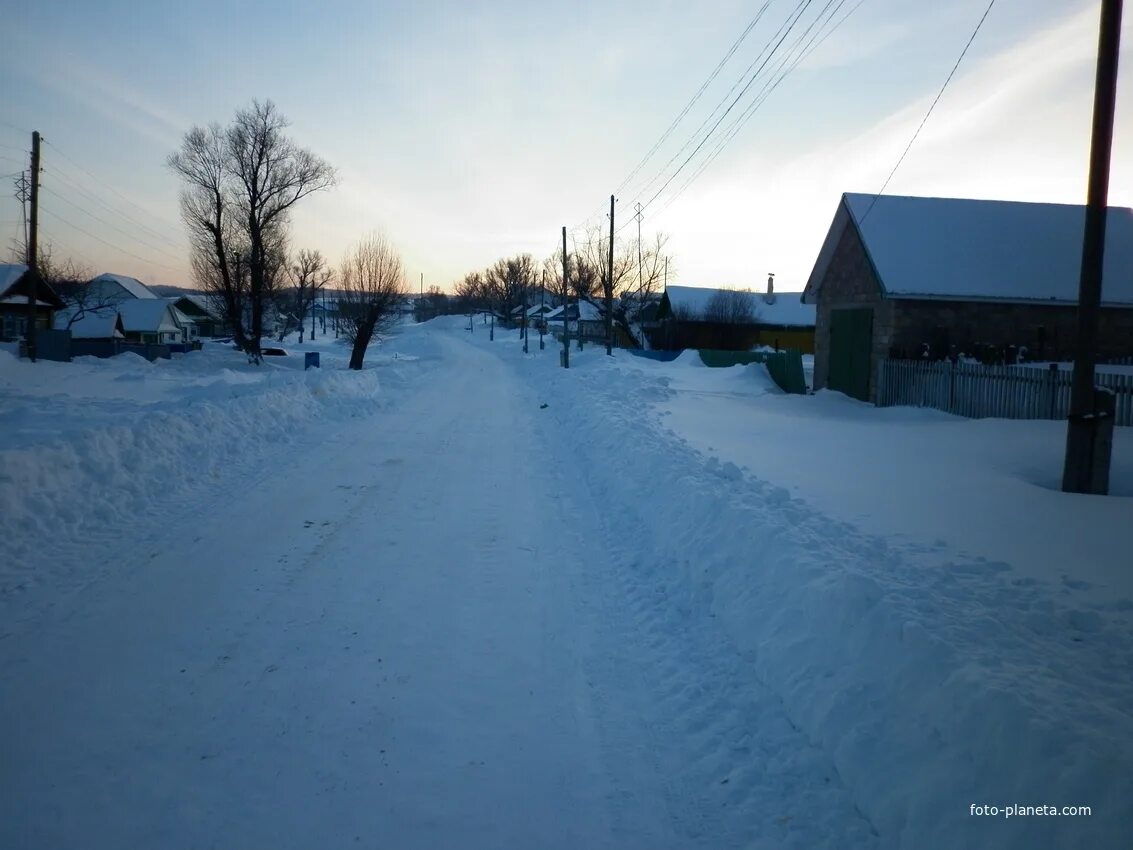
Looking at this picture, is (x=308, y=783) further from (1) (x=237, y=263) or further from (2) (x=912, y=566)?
→ (1) (x=237, y=263)

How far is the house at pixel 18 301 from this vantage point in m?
41.9

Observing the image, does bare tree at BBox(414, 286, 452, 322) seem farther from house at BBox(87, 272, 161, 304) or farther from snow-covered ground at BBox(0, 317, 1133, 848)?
snow-covered ground at BBox(0, 317, 1133, 848)

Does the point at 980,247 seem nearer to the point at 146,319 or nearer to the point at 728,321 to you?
the point at 728,321

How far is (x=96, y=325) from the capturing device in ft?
182

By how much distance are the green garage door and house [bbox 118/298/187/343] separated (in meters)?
61.7

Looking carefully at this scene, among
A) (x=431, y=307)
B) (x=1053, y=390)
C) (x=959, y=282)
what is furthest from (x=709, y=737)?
(x=431, y=307)

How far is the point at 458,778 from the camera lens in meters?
3.73

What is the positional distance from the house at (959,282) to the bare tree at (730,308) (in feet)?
93.1

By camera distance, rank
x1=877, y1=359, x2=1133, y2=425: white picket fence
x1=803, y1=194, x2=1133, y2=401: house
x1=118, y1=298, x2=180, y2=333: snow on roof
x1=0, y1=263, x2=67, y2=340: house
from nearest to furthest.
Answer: x1=877, y1=359, x2=1133, y2=425: white picket fence < x1=803, y1=194, x2=1133, y2=401: house < x1=0, y1=263, x2=67, y2=340: house < x1=118, y1=298, x2=180, y2=333: snow on roof

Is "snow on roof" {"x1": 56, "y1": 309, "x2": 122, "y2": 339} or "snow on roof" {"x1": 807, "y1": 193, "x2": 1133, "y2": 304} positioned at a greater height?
"snow on roof" {"x1": 807, "y1": 193, "x2": 1133, "y2": 304}

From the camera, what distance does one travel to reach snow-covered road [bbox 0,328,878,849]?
3.41 m

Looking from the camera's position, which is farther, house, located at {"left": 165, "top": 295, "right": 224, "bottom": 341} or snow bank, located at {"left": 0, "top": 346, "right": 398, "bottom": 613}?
house, located at {"left": 165, "top": 295, "right": 224, "bottom": 341}

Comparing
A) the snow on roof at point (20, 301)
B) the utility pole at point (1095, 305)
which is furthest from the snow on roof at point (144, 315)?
the utility pole at point (1095, 305)

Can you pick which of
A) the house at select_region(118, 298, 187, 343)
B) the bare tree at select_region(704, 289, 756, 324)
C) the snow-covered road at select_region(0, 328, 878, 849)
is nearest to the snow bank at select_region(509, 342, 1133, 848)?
the snow-covered road at select_region(0, 328, 878, 849)
